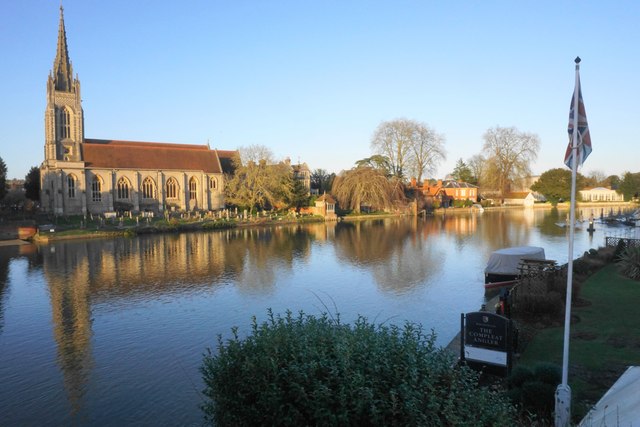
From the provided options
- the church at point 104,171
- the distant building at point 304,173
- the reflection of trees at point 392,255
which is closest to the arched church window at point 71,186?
the church at point 104,171

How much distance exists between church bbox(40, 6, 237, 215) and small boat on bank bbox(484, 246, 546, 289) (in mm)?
55721

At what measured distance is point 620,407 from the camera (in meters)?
6.46

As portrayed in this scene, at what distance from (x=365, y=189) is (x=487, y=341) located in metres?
63.5

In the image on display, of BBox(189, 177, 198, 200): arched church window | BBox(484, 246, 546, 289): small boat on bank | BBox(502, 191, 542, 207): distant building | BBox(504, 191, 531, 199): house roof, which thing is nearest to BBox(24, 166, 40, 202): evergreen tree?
BBox(189, 177, 198, 200): arched church window

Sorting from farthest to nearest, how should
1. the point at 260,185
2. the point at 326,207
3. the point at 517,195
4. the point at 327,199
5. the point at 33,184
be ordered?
the point at 517,195, the point at 33,184, the point at 327,199, the point at 326,207, the point at 260,185

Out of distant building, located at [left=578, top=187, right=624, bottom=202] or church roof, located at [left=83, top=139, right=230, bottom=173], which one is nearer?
church roof, located at [left=83, top=139, right=230, bottom=173]

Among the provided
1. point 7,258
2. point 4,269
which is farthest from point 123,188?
point 4,269

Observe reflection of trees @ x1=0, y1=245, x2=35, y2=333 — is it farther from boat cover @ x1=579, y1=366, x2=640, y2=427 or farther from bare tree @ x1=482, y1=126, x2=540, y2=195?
bare tree @ x1=482, y1=126, x2=540, y2=195

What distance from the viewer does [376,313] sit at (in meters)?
17.0

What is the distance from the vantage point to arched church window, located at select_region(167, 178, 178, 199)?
231 feet

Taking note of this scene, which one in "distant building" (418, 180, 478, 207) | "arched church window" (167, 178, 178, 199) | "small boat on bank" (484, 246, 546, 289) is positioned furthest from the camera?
"distant building" (418, 180, 478, 207)

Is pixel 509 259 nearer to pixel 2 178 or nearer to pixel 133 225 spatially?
pixel 133 225

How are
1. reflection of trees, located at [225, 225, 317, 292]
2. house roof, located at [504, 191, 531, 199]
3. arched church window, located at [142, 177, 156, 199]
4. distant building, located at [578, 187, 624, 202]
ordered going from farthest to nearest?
1. distant building, located at [578, 187, 624, 202]
2. house roof, located at [504, 191, 531, 199]
3. arched church window, located at [142, 177, 156, 199]
4. reflection of trees, located at [225, 225, 317, 292]

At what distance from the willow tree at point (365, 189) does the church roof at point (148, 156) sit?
68.9 feet
